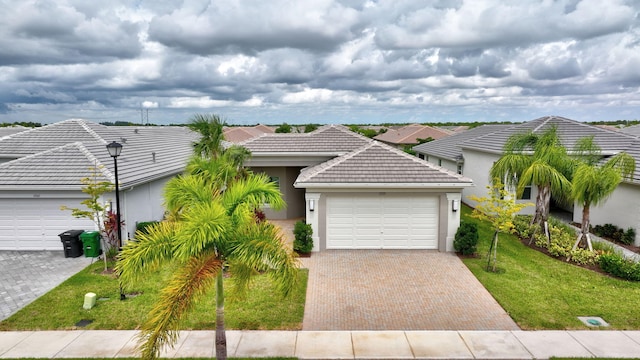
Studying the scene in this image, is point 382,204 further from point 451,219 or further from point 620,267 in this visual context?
point 620,267

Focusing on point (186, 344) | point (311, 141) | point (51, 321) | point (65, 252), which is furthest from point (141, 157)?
point (186, 344)

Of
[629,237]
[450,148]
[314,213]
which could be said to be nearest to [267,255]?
[314,213]

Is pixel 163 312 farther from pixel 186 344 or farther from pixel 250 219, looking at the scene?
pixel 186 344

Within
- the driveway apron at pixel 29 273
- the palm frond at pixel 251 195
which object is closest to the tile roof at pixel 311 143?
the driveway apron at pixel 29 273

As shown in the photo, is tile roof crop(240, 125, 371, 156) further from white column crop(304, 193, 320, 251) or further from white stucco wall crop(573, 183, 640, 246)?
white stucco wall crop(573, 183, 640, 246)

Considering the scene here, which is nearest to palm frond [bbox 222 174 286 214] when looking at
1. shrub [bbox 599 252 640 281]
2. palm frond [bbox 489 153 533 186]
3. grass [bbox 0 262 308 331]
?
grass [bbox 0 262 308 331]

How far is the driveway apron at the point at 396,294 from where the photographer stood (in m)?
9.90

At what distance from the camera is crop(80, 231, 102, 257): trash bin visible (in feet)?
47.3

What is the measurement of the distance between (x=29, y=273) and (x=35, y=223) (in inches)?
114

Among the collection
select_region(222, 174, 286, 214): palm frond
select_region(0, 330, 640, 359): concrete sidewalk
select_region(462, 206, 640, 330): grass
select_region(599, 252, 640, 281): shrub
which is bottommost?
select_region(462, 206, 640, 330): grass

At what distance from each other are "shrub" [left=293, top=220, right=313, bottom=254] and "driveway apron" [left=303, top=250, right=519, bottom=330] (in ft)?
1.35

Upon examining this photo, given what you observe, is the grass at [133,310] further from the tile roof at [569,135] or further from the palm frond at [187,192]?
the tile roof at [569,135]

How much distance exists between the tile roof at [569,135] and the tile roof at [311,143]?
23.6ft

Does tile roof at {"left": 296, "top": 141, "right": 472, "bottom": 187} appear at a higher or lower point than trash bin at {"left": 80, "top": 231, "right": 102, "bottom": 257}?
higher
